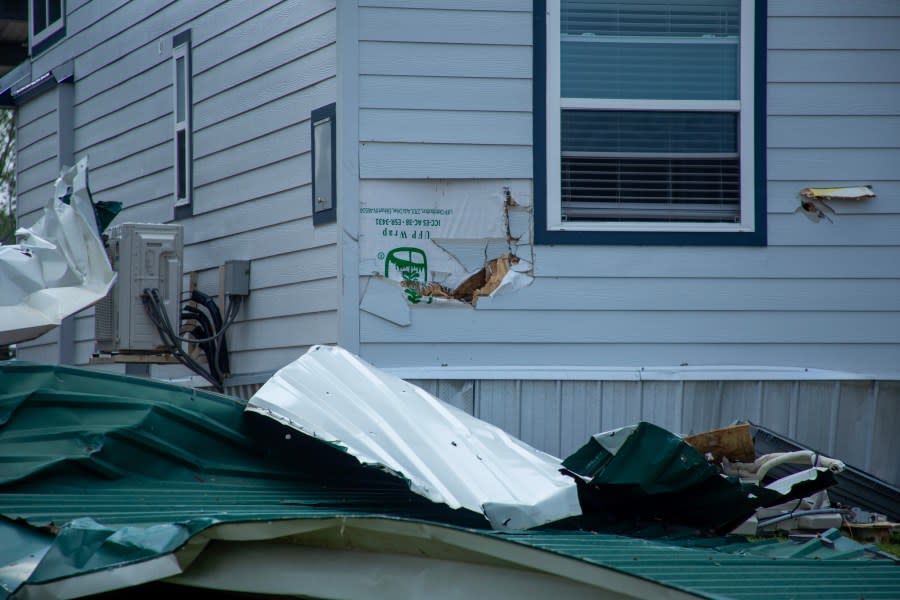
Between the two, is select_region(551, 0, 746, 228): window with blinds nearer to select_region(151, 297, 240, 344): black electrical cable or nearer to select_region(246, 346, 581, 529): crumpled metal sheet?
select_region(246, 346, 581, 529): crumpled metal sheet

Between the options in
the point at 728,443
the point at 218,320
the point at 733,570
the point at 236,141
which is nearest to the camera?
the point at 733,570

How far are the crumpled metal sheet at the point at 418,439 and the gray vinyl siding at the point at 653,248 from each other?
0.97 m

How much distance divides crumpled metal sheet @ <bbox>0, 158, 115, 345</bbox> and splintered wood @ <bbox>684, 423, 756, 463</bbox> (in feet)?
11.8

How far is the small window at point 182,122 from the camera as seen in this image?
7785mm

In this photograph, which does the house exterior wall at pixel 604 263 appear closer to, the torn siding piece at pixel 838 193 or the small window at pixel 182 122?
the torn siding piece at pixel 838 193

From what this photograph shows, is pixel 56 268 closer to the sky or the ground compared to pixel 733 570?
closer to the sky

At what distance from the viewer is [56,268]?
6.63m

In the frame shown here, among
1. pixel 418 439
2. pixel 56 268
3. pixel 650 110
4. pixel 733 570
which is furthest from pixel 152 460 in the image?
pixel 650 110

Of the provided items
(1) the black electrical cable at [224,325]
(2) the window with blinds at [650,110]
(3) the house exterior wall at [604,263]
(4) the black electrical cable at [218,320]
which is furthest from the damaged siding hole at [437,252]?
(4) the black electrical cable at [218,320]


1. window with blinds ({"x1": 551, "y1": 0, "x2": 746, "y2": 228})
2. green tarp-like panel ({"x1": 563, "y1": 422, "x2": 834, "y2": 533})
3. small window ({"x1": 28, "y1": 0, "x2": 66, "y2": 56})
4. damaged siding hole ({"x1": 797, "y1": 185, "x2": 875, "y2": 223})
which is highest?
small window ({"x1": 28, "y1": 0, "x2": 66, "y2": 56})

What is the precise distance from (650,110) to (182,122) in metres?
3.42

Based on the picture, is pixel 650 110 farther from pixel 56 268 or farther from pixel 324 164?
pixel 56 268

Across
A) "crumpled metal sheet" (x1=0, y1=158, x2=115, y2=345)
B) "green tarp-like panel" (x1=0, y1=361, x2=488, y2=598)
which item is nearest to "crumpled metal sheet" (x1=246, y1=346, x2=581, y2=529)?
"green tarp-like panel" (x1=0, y1=361, x2=488, y2=598)

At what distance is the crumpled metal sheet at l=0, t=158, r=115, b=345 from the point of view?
6.32 m
